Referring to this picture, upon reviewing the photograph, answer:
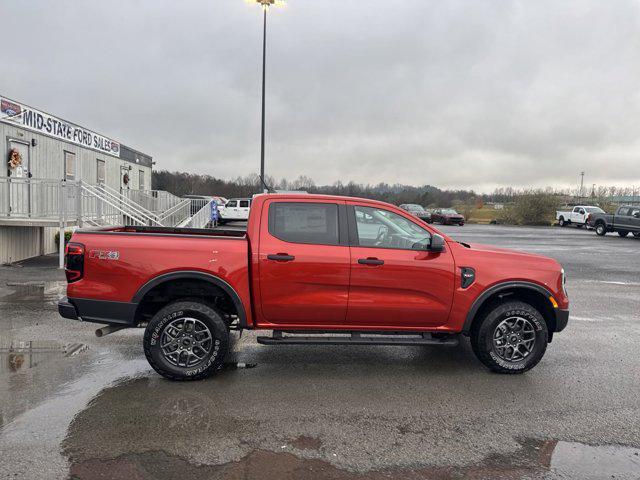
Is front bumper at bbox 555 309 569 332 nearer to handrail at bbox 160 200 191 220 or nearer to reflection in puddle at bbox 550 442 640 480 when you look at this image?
reflection in puddle at bbox 550 442 640 480

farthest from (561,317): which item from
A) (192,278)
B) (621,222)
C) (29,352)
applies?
(621,222)

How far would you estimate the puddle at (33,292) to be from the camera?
8.01 m

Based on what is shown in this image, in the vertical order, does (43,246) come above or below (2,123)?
below

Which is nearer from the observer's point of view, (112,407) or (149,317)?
(112,407)

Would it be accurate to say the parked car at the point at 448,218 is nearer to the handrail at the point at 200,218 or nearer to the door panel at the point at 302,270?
the handrail at the point at 200,218

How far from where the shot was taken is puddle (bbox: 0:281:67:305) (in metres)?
8.01

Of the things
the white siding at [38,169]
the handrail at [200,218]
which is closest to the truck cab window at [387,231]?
the white siding at [38,169]

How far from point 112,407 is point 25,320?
12.0 ft

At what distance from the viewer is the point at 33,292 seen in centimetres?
864

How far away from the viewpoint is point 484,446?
3512 millimetres

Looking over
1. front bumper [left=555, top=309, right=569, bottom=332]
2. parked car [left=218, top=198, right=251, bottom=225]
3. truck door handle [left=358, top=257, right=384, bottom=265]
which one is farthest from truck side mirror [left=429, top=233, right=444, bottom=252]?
parked car [left=218, top=198, right=251, bottom=225]

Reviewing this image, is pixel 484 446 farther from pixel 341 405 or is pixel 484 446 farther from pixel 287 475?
pixel 287 475

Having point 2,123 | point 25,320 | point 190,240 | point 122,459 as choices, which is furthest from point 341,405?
point 2,123

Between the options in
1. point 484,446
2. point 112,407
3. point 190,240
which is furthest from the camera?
point 190,240
